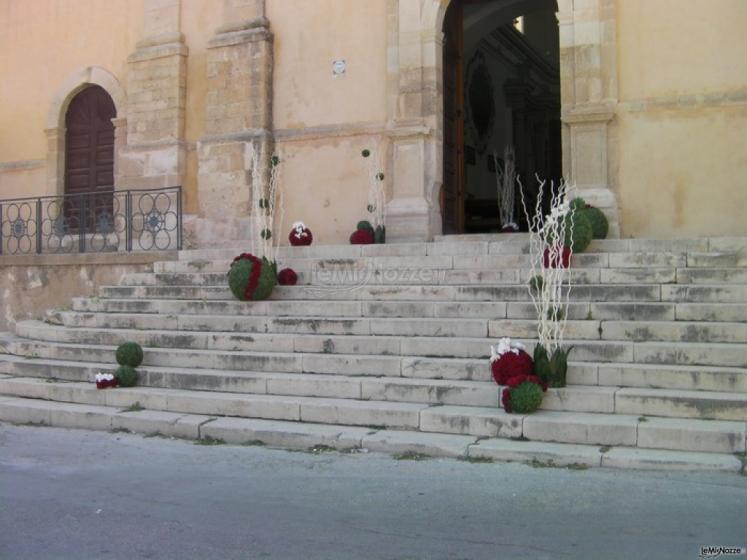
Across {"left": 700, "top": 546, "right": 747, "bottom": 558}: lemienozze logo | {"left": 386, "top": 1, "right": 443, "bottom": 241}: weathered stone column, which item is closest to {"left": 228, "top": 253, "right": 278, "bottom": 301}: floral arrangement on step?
{"left": 386, "top": 1, "right": 443, "bottom": 241}: weathered stone column

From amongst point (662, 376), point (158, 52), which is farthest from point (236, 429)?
point (158, 52)

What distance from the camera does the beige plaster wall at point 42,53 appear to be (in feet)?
46.4

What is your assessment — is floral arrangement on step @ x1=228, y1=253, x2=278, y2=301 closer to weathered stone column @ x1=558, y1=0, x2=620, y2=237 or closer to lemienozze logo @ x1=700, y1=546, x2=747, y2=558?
weathered stone column @ x1=558, y1=0, x2=620, y2=237

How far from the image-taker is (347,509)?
14.9ft

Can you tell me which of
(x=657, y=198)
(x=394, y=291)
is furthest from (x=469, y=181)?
(x=394, y=291)

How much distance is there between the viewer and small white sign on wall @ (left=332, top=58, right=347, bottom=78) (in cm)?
1191

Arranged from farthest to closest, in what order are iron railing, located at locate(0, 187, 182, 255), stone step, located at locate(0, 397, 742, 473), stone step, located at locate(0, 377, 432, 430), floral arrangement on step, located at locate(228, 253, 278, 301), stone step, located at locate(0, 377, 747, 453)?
iron railing, located at locate(0, 187, 182, 255), floral arrangement on step, located at locate(228, 253, 278, 301), stone step, located at locate(0, 377, 432, 430), stone step, located at locate(0, 377, 747, 453), stone step, located at locate(0, 397, 742, 473)

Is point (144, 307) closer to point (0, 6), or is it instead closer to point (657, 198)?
point (657, 198)

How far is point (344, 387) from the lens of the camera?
696 cm

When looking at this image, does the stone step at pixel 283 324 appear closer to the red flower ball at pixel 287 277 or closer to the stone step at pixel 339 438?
the red flower ball at pixel 287 277

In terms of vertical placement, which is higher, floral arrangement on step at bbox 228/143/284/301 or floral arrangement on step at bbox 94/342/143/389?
floral arrangement on step at bbox 228/143/284/301

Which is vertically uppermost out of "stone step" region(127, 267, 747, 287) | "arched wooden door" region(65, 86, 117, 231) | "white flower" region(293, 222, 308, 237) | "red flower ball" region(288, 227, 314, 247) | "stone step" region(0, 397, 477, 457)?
"arched wooden door" region(65, 86, 117, 231)

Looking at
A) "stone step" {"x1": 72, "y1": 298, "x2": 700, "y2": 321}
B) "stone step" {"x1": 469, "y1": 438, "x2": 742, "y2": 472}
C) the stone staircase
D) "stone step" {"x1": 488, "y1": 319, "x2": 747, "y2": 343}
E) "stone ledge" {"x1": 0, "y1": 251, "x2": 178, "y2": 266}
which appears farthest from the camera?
"stone ledge" {"x1": 0, "y1": 251, "x2": 178, "y2": 266}

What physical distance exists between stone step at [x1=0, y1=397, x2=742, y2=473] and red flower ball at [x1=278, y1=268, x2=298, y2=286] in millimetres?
2521
